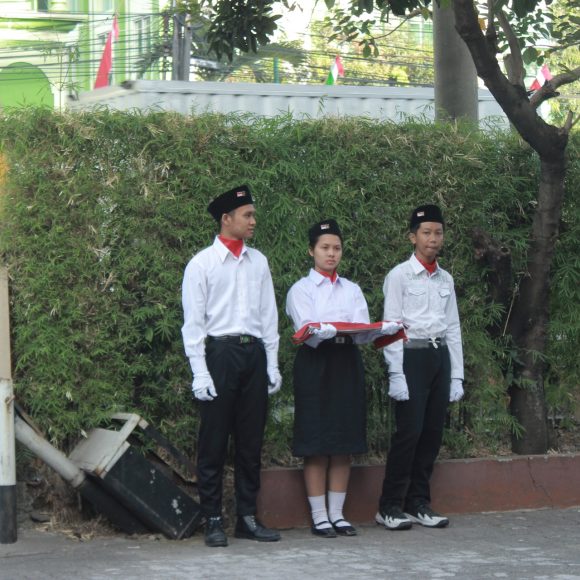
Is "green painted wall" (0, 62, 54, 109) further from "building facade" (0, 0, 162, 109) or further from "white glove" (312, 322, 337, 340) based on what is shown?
"white glove" (312, 322, 337, 340)

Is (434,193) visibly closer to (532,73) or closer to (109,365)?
(109,365)

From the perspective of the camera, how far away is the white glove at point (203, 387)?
6574 millimetres

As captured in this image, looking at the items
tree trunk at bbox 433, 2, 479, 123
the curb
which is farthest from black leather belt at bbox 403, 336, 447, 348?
tree trunk at bbox 433, 2, 479, 123

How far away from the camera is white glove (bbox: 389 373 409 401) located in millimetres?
7199

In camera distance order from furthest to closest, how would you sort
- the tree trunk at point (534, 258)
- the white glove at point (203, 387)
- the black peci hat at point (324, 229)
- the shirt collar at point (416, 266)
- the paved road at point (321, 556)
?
the tree trunk at point (534, 258) → the shirt collar at point (416, 266) → the black peci hat at point (324, 229) → the white glove at point (203, 387) → the paved road at point (321, 556)

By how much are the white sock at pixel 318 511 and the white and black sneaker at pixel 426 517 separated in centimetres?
63

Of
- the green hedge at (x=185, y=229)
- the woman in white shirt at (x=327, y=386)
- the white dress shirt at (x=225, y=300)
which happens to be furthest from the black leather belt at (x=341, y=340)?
the green hedge at (x=185, y=229)

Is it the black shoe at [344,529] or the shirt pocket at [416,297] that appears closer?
the black shoe at [344,529]

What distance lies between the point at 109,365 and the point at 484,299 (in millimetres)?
2596

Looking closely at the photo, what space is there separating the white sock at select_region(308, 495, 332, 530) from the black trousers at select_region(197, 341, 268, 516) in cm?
37

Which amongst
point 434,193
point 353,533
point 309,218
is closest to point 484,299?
point 434,193

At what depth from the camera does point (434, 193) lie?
7863 mm

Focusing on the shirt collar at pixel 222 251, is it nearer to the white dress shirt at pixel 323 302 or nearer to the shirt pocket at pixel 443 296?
the white dress shirt at pixel 323 302

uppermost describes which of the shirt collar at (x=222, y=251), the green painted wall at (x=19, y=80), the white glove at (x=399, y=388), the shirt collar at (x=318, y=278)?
the green painted wall at (x=19, y=80)
